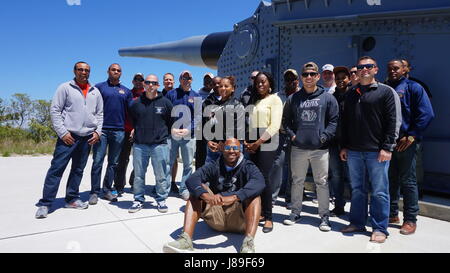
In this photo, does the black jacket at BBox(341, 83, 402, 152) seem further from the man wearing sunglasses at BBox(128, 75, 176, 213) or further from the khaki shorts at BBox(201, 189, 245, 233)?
the man wearing sunglasses at BBox(128, 75, 176, 213)

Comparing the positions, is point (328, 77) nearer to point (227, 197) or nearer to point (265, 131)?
point (265, 131)

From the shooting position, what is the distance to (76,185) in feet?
13.3

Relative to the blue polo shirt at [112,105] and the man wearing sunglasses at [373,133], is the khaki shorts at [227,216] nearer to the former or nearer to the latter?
the man wearing sunglasses at [373,133]

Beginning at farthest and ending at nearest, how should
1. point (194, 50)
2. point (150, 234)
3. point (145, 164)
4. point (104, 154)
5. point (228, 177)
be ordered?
point (194, 50), point (104, 154), point (145, 164), point (150, 234), point (228, 177)

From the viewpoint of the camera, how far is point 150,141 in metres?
3.93

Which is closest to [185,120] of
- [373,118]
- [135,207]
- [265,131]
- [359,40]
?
[135,207]

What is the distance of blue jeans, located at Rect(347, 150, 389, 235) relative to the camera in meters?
→ 3.06

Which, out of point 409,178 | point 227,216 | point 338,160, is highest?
point 338,160

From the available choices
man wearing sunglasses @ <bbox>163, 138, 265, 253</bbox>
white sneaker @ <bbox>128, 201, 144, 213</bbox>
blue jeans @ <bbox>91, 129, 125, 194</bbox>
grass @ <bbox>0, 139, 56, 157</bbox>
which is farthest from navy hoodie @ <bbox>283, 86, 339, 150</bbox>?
grass @ <bbox>0, 139, 56, 157</bbox>

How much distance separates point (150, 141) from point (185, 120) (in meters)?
0.79

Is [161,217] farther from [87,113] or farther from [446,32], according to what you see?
[446,32]

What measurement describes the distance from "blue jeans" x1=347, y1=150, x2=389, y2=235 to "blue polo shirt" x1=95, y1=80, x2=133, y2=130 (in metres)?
3.05

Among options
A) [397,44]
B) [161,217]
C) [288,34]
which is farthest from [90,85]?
[397,44]

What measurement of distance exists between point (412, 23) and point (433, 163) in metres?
1.79
